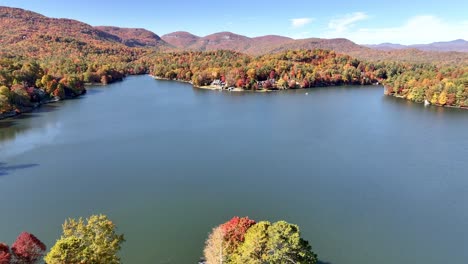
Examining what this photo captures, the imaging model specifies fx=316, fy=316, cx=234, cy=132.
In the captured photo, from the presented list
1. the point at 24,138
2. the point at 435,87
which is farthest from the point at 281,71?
the point at 24,138

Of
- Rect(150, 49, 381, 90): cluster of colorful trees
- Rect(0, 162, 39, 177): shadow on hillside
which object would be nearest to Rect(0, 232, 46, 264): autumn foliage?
Rect(0, 162, 39, 177): shadow on hillside

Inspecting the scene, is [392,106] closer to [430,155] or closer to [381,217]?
[430,155]

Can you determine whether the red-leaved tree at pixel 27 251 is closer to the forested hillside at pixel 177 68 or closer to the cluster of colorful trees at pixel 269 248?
the cluster of colorful trees at pixel 269 248

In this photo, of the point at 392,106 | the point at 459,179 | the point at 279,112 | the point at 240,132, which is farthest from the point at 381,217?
the point at 392,106

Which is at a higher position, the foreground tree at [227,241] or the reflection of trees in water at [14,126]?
the reflection of trees in water at [14,126]

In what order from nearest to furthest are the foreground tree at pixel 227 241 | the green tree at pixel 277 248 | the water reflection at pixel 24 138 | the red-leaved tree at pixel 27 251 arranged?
the green tree at pixel 277 248, the red-leaved tree at pixel 27 251, the foreground tree at pixel 227 241, the water reflection at pixel 24 138

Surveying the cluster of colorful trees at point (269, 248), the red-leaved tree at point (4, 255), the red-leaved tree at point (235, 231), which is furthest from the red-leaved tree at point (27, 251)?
the red-leaved tree at point (235, 231)
